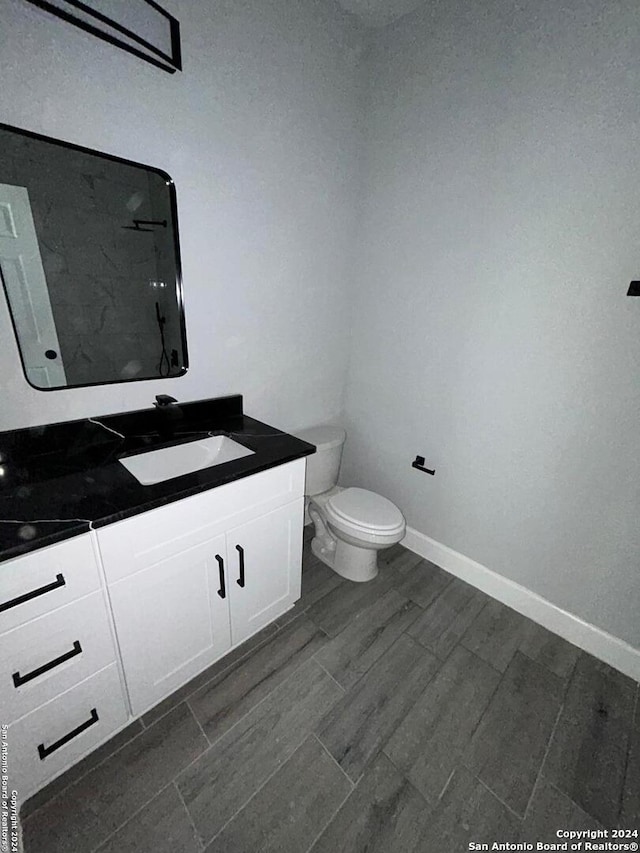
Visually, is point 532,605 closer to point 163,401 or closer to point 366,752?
point 366,752

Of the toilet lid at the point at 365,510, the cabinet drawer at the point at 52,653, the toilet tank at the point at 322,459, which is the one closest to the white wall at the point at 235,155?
the toilet tank at the point at 322,459

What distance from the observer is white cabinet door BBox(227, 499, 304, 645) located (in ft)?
4.18

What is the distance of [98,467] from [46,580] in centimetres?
38

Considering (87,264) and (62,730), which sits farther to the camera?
(87,264)

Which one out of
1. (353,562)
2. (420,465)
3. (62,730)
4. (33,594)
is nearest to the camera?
(33,594)

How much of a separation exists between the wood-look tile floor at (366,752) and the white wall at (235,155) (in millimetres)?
1142

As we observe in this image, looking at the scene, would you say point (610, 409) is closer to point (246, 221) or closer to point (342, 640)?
point (342, 640)

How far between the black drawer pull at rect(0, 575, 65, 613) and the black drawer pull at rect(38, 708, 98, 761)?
1.57 ft

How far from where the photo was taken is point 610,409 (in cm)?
131

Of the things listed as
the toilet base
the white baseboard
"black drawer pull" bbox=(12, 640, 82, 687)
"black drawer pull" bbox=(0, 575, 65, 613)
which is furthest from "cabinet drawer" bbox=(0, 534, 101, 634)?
the white baseboard

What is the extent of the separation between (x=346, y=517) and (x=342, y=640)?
54cm

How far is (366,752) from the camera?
3.72 ft

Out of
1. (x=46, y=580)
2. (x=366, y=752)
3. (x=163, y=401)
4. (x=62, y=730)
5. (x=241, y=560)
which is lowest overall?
(x=366, y=752)

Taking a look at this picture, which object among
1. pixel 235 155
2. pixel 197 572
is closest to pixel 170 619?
pixel 197 572
